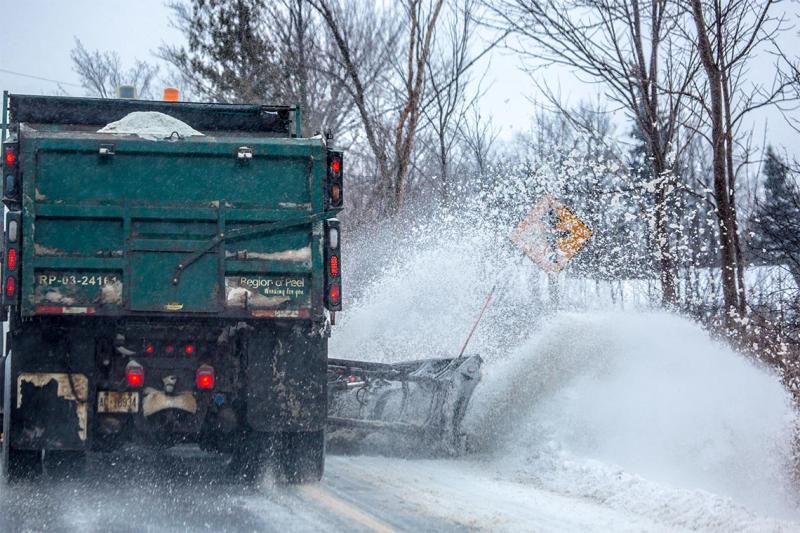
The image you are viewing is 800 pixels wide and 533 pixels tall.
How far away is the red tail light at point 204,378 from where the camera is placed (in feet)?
24.1

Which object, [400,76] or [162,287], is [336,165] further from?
[400,76]

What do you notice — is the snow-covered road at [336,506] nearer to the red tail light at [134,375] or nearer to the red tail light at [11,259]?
the red tail light at [134,375]

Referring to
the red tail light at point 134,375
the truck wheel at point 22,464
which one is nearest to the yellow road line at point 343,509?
the red tail light at point 134,375

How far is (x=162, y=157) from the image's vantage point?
7.28 m

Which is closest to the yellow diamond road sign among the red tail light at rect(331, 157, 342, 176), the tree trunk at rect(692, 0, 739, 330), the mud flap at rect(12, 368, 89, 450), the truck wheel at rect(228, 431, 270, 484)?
the tree trunk at rect(692, 0, 739, 330)

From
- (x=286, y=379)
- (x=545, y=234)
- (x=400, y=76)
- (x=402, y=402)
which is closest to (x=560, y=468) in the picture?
(x=402, y=402)

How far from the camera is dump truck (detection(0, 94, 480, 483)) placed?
707 centimetres

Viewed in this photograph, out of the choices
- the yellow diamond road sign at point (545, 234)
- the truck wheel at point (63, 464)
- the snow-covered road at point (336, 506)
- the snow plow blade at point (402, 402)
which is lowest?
the snow-covered road at point (336, 506)

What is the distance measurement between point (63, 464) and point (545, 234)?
6542 millimetres

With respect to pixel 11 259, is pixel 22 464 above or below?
below

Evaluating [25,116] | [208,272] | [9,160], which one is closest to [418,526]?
[208,272]

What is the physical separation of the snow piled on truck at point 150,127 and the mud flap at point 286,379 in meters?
1.64

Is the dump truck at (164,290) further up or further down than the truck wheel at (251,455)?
further up

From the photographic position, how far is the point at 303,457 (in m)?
7.75
